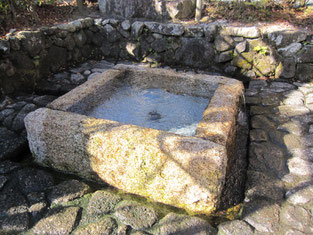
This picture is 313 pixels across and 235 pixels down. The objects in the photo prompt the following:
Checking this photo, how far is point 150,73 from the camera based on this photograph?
3100 millimetres

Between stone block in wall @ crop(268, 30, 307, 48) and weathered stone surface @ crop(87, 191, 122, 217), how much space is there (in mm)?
3612

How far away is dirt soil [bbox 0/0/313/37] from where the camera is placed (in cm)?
416

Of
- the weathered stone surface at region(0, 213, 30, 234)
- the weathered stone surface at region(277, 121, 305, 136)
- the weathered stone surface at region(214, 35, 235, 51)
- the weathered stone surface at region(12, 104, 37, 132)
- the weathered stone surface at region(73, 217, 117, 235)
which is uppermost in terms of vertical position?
the weathered stone surface at region(214, 35, 235, 51)

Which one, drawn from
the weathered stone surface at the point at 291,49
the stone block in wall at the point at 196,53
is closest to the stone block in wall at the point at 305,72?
the weathered stone surface at the point at 291,49

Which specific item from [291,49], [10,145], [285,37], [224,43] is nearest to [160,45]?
[224,43]

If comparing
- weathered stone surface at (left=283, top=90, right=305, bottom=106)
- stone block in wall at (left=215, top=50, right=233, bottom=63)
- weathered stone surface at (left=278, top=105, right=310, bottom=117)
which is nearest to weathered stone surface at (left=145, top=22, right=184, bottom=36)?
stone block in wall at (left=215, top=50, right=233, bottom=63)

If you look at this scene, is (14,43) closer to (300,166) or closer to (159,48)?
(159,48)

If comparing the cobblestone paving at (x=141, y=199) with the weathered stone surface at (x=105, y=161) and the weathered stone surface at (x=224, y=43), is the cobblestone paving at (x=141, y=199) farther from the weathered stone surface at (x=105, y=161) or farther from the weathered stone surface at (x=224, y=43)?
the weathered stone surface at (x=224, y=43)

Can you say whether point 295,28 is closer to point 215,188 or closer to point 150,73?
point 150,73

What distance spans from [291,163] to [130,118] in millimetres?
1640

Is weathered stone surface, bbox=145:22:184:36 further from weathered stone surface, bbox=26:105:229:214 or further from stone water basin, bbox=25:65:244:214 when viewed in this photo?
weathered stone surface, bbox=26:105:229:214

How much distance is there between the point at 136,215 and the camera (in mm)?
1839

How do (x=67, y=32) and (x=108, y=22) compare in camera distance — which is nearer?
(x=67, y=32)

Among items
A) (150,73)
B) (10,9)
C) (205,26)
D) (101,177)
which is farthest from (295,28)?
(10,9)
